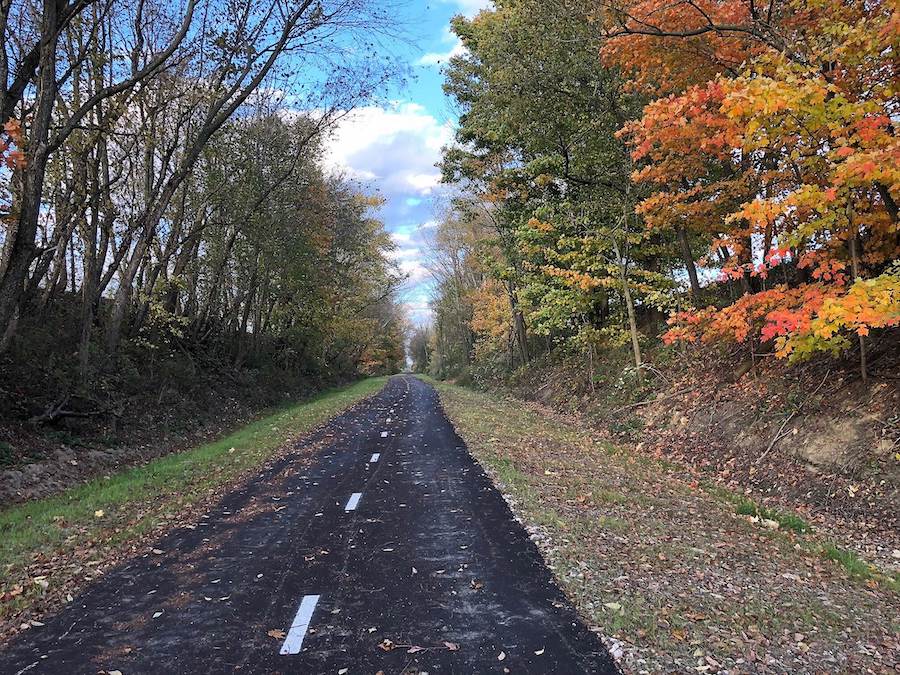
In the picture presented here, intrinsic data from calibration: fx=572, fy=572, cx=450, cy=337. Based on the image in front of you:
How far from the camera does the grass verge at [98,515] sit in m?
5.82

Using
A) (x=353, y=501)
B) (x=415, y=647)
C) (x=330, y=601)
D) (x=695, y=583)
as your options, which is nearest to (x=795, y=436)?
(x=695, y=583)

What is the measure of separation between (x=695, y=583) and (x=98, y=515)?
7.72 metres

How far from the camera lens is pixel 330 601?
4996mm

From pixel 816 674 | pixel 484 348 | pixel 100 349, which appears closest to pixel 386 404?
pixel 100 349

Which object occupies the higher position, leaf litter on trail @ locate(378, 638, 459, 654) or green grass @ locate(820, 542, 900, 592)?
leaf litter on trail @ locate(378, 638, 459, 654)

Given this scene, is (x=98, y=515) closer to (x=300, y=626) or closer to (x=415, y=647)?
(x=300, y=626)

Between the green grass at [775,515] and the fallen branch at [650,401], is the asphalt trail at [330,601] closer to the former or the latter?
the green grass at [775,515]

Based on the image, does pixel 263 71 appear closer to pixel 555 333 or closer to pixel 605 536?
pixel 605 536

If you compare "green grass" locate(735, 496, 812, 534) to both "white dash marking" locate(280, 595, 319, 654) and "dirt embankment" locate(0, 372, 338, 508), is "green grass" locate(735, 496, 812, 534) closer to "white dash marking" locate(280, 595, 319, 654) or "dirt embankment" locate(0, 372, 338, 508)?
"white dash marking" locate(280, 595, 319, 654)

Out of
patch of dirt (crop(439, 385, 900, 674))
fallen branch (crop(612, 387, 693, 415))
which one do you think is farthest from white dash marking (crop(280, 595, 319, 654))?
fallen branch (crop(612, 387, 693, 415))

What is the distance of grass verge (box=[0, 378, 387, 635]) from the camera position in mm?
5820

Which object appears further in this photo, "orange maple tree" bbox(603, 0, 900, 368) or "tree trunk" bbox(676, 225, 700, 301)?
"tree trunk" bbox(676, 225, 700, 301)

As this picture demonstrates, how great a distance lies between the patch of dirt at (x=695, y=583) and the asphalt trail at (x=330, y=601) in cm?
35

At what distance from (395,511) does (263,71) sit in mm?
11531
